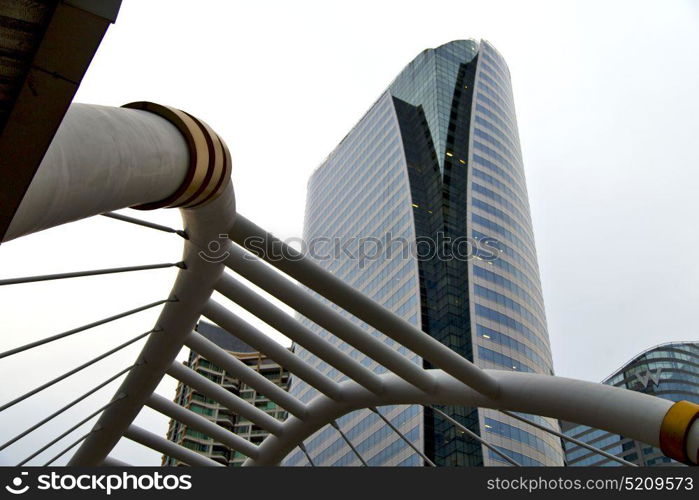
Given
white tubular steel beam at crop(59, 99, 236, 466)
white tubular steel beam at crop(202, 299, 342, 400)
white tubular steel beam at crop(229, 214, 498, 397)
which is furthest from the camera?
white tubular steel beam at crop(202, 299, 342, 400)

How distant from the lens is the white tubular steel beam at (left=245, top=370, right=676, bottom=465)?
11500 mm

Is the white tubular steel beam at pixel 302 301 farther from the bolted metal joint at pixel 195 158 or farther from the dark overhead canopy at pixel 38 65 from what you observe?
the dark overhead canopy at pixel 38 65

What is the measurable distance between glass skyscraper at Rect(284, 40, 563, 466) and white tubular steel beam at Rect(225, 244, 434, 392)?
199 feet

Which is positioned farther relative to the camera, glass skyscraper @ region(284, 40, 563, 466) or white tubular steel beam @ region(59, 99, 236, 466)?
glass skyscraper @ region(284, 40, 563, 466)

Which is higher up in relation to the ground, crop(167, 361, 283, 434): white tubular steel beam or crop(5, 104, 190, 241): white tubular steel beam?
crop(167, 361, 283, 434): white tubular steel beam

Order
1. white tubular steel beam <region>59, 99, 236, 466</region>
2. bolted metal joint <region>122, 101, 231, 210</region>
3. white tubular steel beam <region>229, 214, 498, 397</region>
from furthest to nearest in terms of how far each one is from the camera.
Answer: white tubular steel beam <region>229, 214, 498, 397</region>, bolted metal joint <region>122, 101, 231, 210</region>, white tubular steel beam <region>59, 99, 236, 466</region>

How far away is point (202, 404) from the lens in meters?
112

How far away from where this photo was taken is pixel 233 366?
17.8 meters

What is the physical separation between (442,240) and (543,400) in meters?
80.6

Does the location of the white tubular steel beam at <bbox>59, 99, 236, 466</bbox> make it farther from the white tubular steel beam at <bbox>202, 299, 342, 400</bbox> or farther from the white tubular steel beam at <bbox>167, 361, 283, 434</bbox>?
the white tubular steel beam at <bbox>167, 361, 283, 434</bbox>

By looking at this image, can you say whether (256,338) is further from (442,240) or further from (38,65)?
(442,240)

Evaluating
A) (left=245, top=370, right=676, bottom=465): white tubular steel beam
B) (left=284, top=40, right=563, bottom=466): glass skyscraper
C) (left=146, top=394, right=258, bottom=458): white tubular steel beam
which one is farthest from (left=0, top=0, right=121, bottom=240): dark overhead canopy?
(left=284, top=40, right=563, bottom=466): glass skyscraper

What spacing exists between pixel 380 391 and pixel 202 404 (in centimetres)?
10096

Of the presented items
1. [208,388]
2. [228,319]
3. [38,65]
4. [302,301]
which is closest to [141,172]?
[38,65]
